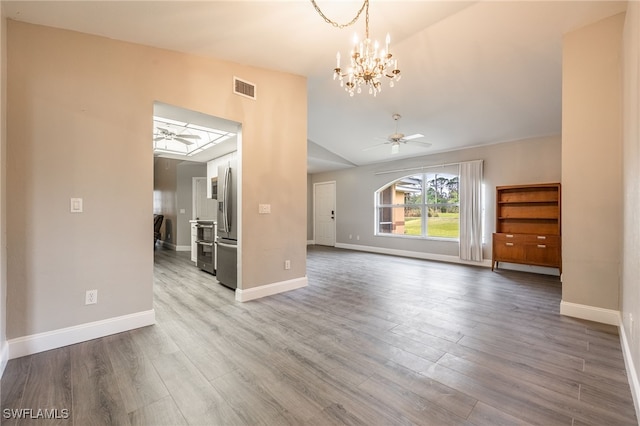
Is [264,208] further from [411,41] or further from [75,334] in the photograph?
[411,41]

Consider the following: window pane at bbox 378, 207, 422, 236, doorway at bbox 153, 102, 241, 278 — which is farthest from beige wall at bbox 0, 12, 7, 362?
window pane at bbox 378, 207, 422, 236

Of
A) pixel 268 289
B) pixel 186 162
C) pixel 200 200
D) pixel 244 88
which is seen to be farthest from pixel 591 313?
pixel 186 162

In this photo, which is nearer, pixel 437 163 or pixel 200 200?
pixel 437 163

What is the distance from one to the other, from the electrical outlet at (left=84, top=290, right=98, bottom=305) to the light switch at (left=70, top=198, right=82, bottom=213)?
28.4 inches

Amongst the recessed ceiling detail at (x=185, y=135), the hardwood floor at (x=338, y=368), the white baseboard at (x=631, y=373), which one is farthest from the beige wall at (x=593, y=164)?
the recessed ceiling detail at (x=185, y=135)

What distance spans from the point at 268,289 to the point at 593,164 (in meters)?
3.93

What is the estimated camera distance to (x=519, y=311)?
10.0ft

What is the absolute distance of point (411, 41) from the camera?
335cm

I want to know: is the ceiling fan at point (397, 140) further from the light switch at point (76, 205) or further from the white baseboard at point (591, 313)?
the light switch at point (76, 205)

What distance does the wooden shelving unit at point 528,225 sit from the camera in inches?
181

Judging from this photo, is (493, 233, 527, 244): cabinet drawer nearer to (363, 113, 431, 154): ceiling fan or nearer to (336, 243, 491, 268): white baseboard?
(336, 243, 491, 268): white baseboard

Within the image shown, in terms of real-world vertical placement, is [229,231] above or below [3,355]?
above

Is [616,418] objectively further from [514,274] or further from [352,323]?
[514,274]

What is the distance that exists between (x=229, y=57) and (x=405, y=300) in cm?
366
